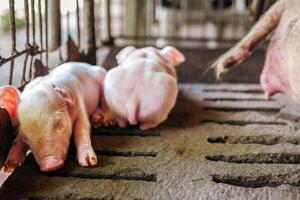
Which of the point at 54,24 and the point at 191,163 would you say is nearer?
the point at 191,163

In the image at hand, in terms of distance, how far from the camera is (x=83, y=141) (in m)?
1.13

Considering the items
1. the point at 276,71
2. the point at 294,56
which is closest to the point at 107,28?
the point at 276,71

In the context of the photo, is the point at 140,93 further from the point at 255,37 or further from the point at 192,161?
the point at 255,37

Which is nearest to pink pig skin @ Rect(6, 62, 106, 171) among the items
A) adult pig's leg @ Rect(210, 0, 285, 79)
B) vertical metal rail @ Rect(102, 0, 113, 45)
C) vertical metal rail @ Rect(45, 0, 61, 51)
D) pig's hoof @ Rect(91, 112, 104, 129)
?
pig's hoof @ Rect(91, 112, 104, 129)

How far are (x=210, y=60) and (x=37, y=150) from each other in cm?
132

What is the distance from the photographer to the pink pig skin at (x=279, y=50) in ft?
4.45

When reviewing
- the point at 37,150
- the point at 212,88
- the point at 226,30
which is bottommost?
the point at 226,30

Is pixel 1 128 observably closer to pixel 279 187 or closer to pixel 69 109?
pixel 69 109

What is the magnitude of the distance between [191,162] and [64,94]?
1.11 ft

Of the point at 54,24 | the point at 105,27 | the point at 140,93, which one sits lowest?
the point at 105,27

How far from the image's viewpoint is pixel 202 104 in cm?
160

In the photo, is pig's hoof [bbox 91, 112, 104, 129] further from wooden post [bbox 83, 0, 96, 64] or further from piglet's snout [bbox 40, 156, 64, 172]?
wooden post [bbox 83, 0, 96, 64]

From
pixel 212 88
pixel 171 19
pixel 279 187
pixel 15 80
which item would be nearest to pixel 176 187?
pixel 279 187

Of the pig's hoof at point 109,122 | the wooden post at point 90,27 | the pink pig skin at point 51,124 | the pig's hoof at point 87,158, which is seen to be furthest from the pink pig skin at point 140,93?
the wooden post at point 90,27
